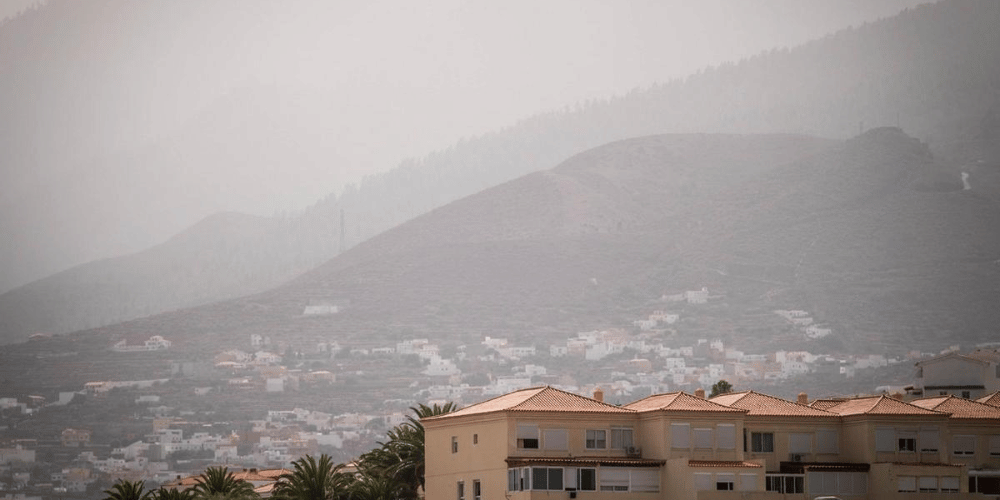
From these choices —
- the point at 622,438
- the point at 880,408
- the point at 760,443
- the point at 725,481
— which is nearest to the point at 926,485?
the point at 880,408

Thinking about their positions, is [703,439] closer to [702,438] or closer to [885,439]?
[702,438]

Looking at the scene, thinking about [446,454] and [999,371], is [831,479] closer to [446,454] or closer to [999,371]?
[446,454]

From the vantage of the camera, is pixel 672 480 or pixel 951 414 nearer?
pixel 672 480

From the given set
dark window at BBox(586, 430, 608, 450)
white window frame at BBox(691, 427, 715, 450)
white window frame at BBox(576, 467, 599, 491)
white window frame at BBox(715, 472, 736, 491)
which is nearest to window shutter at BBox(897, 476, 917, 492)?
white window frame at BBox(715, 472, 736, 491)

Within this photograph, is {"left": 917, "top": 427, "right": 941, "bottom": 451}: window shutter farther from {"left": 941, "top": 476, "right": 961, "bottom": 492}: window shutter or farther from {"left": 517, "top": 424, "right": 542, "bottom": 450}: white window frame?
{"left": 517, "top": 424, "right": 542, "bottom": 450}: white window frame

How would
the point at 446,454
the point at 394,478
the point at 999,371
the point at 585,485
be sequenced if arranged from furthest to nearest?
the point at 999,371 < the point at 394,478 < the point at 446,454 < the point at 585,485

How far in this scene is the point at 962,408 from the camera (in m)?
78.9

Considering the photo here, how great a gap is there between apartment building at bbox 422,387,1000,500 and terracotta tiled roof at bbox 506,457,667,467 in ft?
0.16

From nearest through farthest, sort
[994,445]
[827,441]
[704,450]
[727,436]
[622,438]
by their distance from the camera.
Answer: [704,450] → [727,436] → [622,438] → [827,441] → [994,445]

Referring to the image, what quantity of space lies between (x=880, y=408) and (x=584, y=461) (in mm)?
13595

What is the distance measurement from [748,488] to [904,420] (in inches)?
341

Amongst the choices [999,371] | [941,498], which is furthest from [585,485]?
[999,371]

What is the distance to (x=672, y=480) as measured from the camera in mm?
68125

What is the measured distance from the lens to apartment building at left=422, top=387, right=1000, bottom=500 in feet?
222
